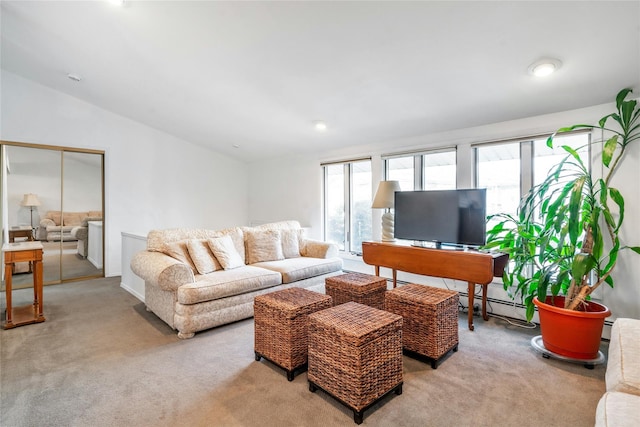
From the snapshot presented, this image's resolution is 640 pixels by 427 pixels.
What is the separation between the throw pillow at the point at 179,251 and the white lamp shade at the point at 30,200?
8.58ft

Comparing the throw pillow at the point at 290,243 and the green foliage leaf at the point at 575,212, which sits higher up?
the green foliage leaf at the point at 575,212

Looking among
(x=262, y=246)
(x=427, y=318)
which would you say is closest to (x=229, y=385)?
(x=427, y=318)

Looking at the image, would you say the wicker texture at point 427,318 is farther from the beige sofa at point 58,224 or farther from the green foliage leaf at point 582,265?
the beige sofa at point 58,224

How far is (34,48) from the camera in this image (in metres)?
3.38

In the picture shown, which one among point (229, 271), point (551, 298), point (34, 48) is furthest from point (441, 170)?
point (34, 48)

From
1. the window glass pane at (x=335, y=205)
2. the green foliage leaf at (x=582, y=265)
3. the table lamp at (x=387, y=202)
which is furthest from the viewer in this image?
the window glass pane at (x=335, y=205)

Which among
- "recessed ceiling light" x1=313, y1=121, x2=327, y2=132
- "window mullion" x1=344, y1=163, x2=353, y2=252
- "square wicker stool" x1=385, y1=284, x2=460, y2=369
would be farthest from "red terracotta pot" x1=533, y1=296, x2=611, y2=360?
"recessed ceiling light" x1=313, y1=121, x2=327, y2=132

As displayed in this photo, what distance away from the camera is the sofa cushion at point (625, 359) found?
1256 millimetres

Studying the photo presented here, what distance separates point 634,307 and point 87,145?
21.5ft

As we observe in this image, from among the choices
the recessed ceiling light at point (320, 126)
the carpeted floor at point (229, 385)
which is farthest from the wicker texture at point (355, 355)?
the recessed ceiling light at point (320, 126)

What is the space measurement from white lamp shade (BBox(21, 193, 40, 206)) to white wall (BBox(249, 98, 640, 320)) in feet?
10.8

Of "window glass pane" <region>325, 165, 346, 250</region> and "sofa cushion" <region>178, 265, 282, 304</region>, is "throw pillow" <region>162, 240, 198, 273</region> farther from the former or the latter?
"window glass pane" <region>325, 165, 346, 250</region>

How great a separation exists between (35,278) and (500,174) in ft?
15.9

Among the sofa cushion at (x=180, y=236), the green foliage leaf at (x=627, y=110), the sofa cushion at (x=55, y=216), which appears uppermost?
the green foliage leaf at (x=627, y=110)
